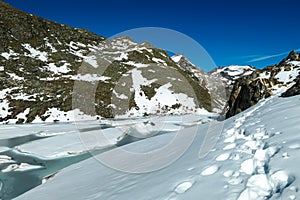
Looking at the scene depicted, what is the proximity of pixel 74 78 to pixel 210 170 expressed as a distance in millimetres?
89577

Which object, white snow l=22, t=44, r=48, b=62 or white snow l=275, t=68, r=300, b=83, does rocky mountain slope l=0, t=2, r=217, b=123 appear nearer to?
white snow l=22, t=44, r=48, b=62

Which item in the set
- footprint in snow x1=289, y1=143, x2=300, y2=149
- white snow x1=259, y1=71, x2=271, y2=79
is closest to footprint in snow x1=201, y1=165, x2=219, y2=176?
footprint in snow x1=289, y1=143, x2=300, y2=149

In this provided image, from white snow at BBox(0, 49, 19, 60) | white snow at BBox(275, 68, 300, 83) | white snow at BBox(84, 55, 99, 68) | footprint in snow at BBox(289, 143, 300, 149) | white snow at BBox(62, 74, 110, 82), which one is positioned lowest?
footprint in snow at BBox(289, 143, 300, 149)

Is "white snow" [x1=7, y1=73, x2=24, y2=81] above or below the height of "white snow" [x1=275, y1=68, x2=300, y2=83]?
above

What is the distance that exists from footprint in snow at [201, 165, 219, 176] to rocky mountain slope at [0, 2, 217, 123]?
56.6m

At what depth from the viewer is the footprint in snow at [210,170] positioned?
6.44 m

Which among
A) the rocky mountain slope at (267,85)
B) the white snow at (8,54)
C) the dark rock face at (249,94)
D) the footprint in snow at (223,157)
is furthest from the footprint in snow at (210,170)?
the white snow at (8,54)

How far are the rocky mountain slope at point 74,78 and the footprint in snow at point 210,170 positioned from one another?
5656 cm

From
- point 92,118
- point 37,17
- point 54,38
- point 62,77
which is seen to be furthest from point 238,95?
point 37,17

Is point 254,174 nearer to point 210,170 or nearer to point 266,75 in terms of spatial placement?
point 210,170

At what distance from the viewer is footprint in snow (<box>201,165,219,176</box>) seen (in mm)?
6438

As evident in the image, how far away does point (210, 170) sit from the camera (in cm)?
660

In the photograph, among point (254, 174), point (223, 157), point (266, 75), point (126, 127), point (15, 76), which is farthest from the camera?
point (15, 76)

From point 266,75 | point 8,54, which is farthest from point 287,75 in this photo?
point 8,54
